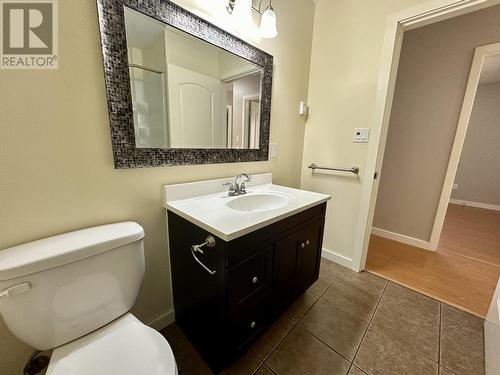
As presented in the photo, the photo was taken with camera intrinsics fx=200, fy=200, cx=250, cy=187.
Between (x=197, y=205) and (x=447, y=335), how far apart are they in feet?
5.58

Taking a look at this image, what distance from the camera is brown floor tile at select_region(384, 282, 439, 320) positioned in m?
1.40

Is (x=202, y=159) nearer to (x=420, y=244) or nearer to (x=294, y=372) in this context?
(x=294, y=372)

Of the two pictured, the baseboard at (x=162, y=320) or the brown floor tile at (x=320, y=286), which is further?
the brown floor tile at (x=320, y=286)

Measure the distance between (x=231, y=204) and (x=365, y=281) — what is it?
4.57ft

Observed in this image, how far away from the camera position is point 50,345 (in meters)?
0.70

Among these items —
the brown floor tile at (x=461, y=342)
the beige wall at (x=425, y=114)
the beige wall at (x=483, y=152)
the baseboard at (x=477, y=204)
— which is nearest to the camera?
the brown floor tile at (x=461, y=342)

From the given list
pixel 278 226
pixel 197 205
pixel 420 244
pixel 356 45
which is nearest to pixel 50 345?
pixel 197 205

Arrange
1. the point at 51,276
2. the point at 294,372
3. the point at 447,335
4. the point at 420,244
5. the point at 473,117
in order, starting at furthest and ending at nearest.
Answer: the point at 473,117
the point at 420,244
the point at 447,335
the point at 294,372
the point at 51,276

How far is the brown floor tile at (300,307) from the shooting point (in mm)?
1338

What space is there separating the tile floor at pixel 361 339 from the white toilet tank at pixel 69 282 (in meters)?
0.57

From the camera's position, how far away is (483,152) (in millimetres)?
3623

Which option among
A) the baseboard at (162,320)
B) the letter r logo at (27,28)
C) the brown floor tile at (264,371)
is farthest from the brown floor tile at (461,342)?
the letter r logo at (27,28)

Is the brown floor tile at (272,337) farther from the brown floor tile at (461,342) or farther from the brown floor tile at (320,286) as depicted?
the brown floor tile at (461,342)

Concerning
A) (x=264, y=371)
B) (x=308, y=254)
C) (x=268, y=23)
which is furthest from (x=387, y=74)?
(x=264, y=371)
